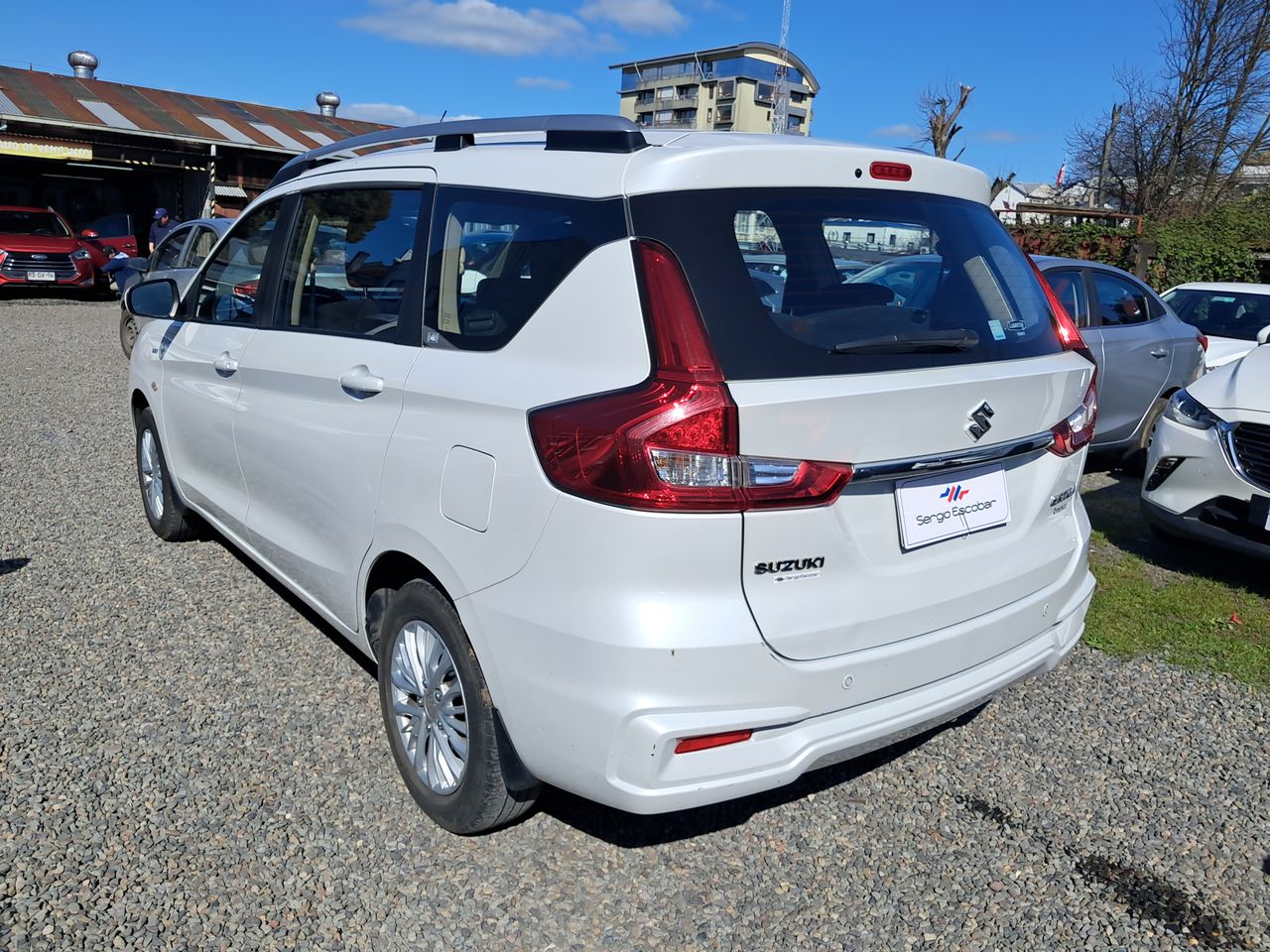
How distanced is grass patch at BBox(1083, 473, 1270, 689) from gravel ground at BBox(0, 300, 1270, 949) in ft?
0.86

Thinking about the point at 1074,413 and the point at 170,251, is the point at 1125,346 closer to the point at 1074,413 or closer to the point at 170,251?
the point at 1074,413

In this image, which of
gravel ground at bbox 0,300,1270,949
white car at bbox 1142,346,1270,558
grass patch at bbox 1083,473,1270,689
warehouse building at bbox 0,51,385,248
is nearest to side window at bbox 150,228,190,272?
gravel ground at bbox 0,300,1270,949

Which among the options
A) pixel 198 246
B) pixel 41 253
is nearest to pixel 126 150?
pixel 41 253

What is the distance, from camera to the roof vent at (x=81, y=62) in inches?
1265

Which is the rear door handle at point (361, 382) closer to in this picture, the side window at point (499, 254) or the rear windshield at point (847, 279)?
the side window at point (499, 254)

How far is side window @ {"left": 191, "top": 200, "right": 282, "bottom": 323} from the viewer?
406cm

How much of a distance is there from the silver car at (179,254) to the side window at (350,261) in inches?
308

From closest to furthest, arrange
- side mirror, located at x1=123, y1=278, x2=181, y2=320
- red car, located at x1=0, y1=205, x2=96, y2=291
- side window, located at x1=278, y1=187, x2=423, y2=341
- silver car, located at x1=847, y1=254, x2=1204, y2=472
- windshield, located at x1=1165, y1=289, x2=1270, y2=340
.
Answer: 1. side window, located at x1=278, y1=187, x2=423, y2=341
2. side mirror, located at x1=123, y1=278, x2=181, y2=320
3. silver car, located at x1=847, y1=254, x2=1204, y2=472
4. windshield, located at x1=1165, y1=289, x2=1270, y2=340
5. red car, located at x1=0, y1=205, x2=96, y2=291

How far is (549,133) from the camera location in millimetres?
2701

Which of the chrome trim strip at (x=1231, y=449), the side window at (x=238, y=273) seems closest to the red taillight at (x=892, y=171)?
the side window at (x=238, y=273)

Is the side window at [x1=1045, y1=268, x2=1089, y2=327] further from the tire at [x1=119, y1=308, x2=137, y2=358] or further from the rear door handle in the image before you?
the tire at [x1=119, y1=308, x2=137, y2=358]

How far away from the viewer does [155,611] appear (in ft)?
14.8

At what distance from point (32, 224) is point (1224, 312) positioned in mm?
20324

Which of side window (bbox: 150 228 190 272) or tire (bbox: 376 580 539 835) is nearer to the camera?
tire (bbox: 376 580 539 835)
